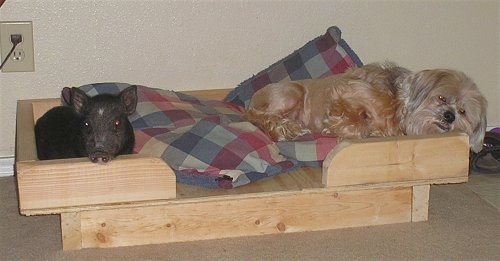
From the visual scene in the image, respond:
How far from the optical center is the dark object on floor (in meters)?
3.53

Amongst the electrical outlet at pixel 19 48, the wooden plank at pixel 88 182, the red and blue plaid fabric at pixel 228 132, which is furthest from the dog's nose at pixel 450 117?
the electrical outlet at pixel 19 48

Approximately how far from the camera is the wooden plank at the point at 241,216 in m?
2.57

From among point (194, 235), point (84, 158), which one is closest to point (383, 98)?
point (194, 235)

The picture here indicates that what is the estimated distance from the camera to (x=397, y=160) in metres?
2.73

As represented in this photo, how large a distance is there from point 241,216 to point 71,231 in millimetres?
565

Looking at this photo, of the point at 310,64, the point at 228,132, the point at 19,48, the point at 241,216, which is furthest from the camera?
the point at 310,64

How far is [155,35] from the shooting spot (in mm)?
3564

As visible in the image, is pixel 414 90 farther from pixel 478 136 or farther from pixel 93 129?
pixel 93 129

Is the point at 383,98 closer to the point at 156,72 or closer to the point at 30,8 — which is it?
the point at 156,72

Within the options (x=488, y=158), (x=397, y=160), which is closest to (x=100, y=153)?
(x=397, y=160)

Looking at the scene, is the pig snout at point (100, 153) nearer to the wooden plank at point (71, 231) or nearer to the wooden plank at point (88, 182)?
the wooden plank at point (88, 182)

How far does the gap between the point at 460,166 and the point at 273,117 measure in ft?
2.75

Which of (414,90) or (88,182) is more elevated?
(414,90)

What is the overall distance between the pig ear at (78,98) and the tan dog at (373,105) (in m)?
0.90
